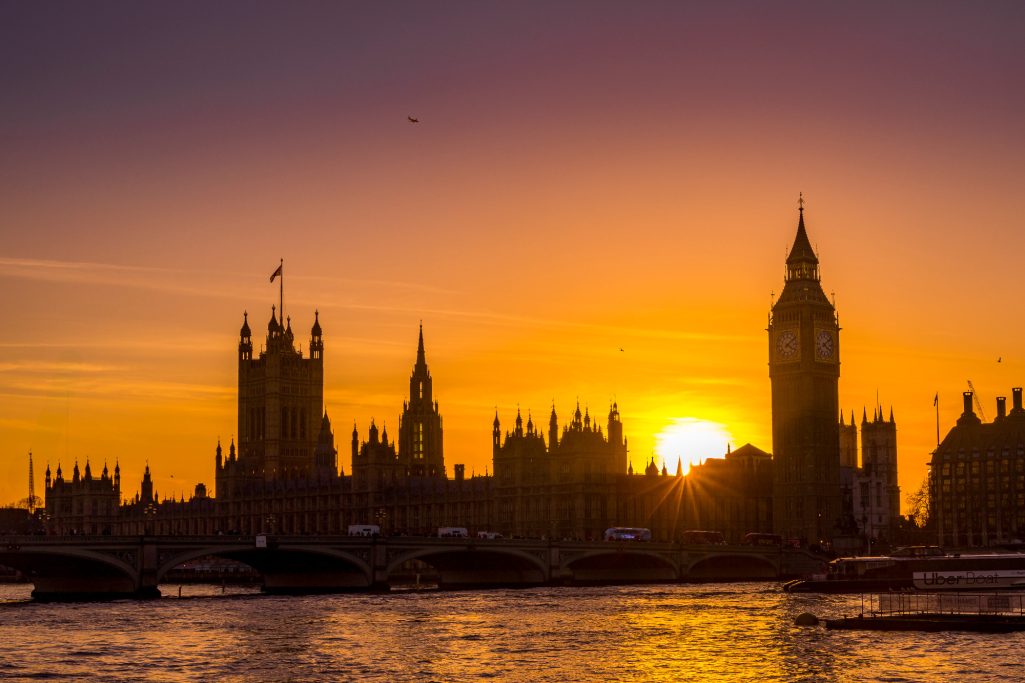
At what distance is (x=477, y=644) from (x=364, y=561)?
58.8 m

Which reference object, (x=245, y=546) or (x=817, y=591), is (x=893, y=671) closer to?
(x=817, y=591)

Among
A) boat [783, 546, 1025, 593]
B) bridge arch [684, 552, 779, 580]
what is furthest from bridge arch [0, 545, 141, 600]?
bridge arch [684, 552, 779, 580]

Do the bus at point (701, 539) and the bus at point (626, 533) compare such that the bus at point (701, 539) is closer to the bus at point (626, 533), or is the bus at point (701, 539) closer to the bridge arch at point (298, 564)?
the bus at point (626, 533)

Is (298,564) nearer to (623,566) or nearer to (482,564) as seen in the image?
(482,564)

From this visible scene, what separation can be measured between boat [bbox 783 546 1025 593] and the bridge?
2842 centimetres

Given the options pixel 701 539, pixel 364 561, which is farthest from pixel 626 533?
pixel 364 561

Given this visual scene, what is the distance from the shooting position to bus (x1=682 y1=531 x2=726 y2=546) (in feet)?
596

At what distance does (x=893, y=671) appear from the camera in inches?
2876

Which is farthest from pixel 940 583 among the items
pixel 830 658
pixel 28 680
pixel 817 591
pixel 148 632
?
pixel 28 680

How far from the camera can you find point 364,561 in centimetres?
14612

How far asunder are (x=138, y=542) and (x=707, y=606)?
46181 millimetres

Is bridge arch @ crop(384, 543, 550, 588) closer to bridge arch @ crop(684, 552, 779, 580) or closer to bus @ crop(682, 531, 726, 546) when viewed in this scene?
bus @ crop(682, 531, 726, 546)

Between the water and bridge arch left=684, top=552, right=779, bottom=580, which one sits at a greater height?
the water

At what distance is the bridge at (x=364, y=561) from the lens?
13025 centimetres
